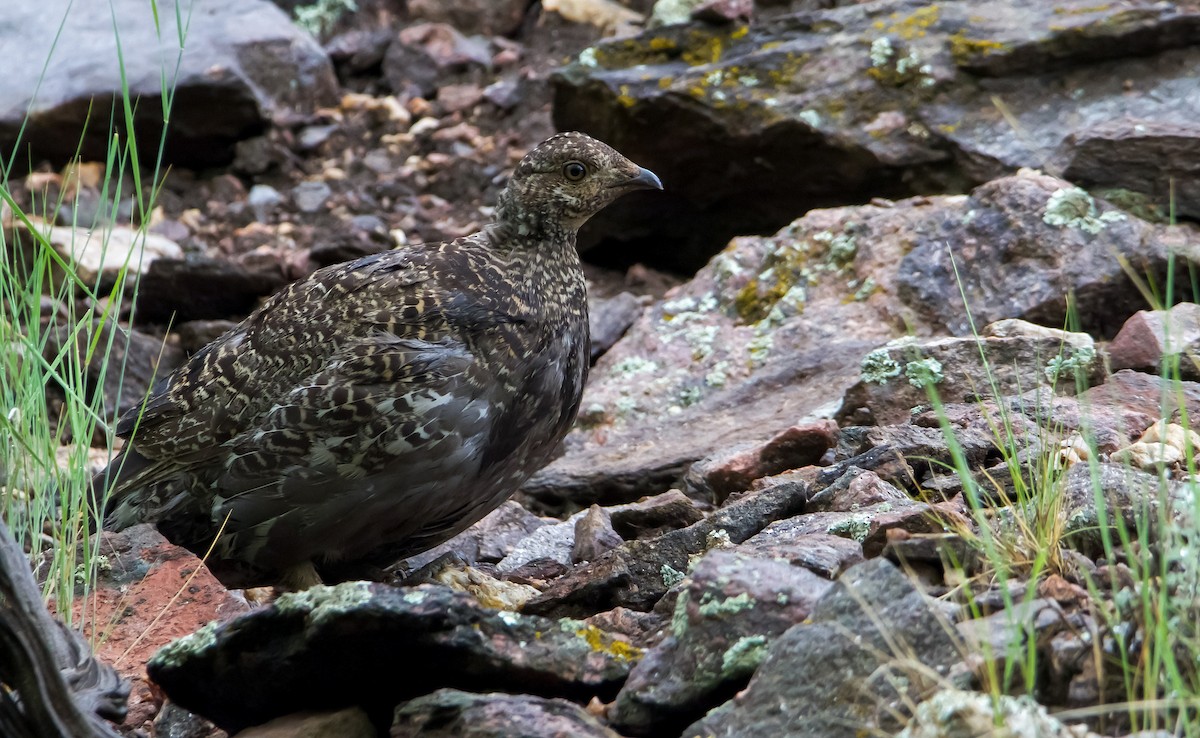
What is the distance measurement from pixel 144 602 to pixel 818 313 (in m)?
3.61

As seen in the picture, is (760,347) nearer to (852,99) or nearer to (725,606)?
(852,99)

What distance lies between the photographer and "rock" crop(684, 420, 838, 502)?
541 cm

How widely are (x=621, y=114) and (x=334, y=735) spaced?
5506 mm

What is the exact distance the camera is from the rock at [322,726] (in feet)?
10.7

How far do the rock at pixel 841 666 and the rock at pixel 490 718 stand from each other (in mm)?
249

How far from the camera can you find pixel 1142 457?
409cm

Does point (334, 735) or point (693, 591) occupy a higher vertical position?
point (693, 591)

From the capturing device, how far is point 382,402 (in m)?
4.77

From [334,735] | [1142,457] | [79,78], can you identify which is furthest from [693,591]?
[79,78]

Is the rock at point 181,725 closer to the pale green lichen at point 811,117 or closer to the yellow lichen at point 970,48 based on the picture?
the pale green lichen at point 811,117

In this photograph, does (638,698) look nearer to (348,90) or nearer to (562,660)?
(562,660)

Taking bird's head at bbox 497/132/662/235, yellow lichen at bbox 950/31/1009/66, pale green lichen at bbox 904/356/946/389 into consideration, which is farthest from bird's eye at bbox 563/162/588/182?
yellow lichen at bbox 950/31/1009/66

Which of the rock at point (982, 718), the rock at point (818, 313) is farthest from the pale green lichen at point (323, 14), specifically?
the rock at point (982, 718)

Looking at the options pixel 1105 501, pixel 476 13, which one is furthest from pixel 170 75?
pixel 1105 501
